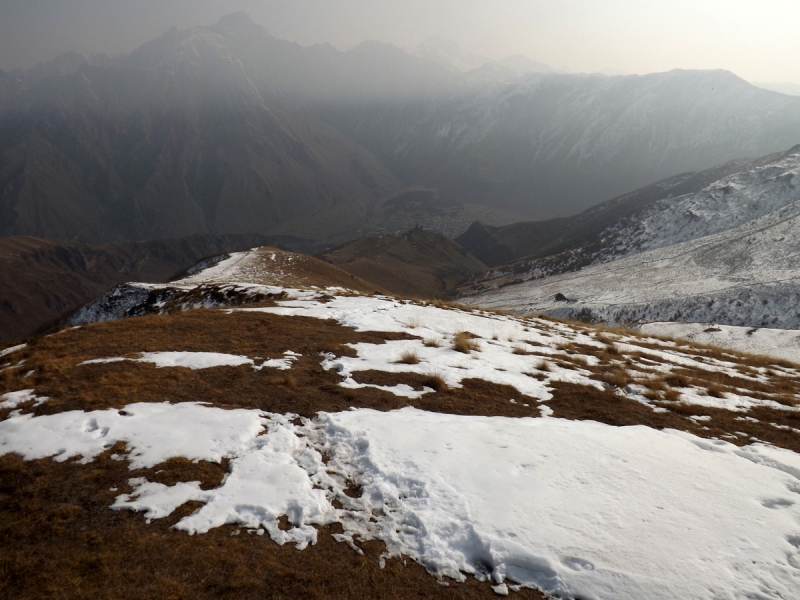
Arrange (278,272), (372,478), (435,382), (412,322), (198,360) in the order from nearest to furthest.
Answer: (372,478) → (435,382) → (198,360) → (412,322) → (278,272)

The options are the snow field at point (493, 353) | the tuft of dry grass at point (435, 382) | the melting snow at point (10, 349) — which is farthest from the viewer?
the snow field at point (493, 353)

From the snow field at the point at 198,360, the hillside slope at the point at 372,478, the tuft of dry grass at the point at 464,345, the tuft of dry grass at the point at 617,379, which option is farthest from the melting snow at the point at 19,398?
the tuft of dry grass at the point at 617,379

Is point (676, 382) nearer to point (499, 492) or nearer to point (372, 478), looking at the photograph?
point (499, 492)

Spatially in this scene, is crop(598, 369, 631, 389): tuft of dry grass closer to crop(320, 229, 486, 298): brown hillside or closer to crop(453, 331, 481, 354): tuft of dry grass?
crop(453, 331, 481, 354): tuft of dry grass

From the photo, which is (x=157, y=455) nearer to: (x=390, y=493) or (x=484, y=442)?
(x=390, y=493)

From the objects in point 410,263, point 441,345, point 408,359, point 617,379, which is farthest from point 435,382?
point 410,263

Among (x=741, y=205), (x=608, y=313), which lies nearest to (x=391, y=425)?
(x=608, y=313)

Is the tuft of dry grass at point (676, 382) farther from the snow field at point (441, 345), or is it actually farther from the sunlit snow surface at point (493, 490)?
the sunlit snow surface at point (493, 490)
